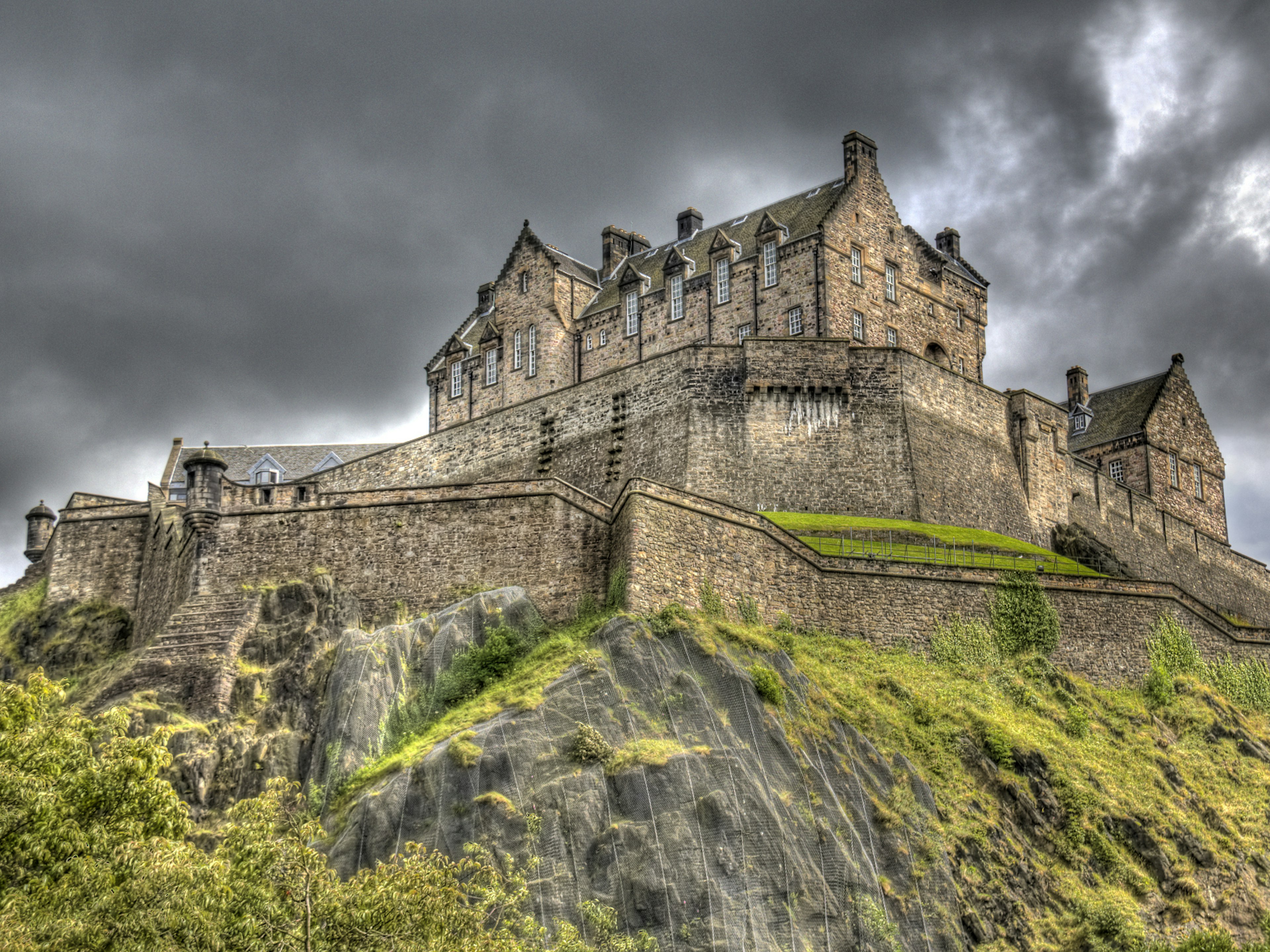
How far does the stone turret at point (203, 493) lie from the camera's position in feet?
158

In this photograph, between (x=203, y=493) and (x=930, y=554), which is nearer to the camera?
(x=203, y=493)

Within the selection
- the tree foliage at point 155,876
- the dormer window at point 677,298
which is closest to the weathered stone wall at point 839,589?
the tree foliage at point 155,876

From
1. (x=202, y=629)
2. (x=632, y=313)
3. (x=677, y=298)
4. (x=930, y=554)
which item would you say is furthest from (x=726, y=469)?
(x=202, y=629)

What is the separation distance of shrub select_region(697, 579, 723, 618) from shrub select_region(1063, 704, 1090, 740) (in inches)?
442

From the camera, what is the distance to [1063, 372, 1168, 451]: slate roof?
76.7 meters

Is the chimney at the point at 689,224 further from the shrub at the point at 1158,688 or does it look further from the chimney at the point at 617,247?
the shrub at the point at 1158,688

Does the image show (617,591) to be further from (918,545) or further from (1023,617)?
(1023,617)

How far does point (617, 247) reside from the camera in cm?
7431

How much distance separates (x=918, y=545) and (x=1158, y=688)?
889cm

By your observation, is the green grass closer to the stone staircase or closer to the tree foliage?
the stone staircase

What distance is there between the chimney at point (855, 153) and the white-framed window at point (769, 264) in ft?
15.0

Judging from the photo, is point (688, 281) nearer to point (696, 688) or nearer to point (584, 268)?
point (584, 268)

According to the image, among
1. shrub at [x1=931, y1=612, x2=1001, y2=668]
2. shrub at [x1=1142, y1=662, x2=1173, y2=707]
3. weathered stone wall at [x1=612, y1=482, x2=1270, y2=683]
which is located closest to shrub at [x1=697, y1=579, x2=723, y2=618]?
weathered stone wall at [x1=612, y1=482, x2=1270, y2=683]


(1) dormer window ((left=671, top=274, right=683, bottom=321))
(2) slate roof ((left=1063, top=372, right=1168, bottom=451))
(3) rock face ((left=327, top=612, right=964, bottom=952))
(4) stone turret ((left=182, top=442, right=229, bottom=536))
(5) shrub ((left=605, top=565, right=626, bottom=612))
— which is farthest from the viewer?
(2) slate roof ((left=1063, top=372, right=1168, bottom=451))
